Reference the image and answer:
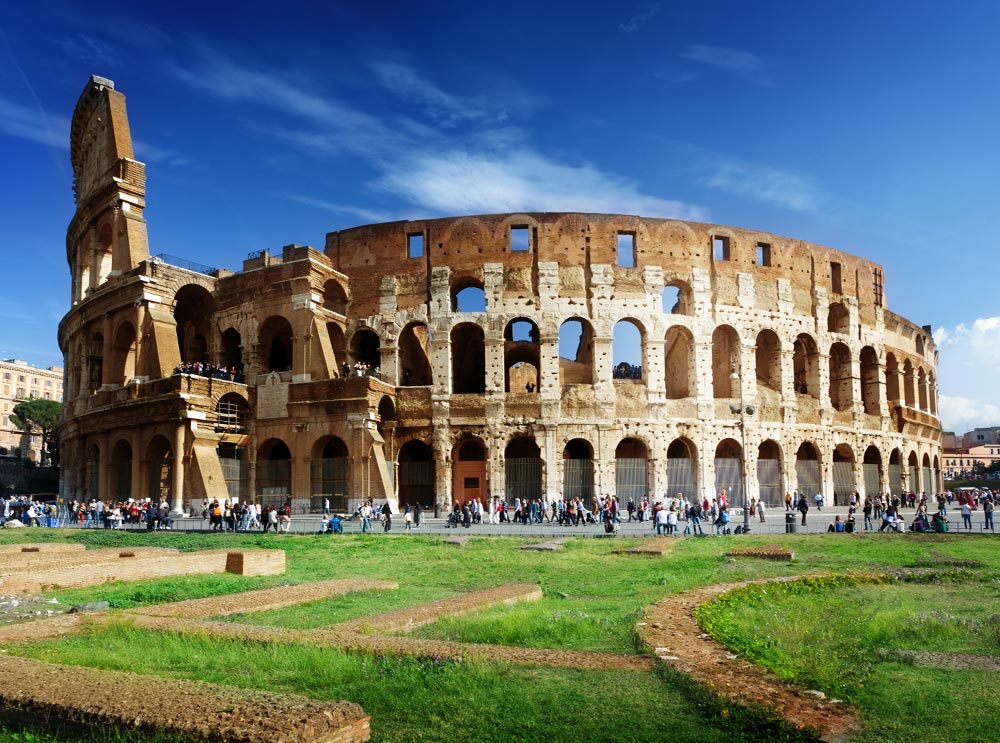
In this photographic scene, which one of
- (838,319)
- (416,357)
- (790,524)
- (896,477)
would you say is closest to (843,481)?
(896,477)

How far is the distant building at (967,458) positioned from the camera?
328ft

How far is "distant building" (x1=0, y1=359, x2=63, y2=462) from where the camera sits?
87875 mm

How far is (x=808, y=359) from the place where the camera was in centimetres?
3766

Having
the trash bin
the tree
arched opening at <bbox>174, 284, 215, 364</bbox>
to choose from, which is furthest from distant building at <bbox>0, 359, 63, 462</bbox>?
the trash bin

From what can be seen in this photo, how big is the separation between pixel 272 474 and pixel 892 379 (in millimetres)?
31567

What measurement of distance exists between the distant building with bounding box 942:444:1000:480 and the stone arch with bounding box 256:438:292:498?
8989cm

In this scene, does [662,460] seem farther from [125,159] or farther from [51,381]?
[51,381]

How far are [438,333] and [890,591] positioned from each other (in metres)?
23.9

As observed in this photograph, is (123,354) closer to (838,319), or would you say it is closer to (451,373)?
(451,373)

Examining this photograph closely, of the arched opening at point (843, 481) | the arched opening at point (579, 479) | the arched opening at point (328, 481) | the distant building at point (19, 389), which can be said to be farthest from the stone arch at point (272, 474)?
the distant building at point (19, 389)

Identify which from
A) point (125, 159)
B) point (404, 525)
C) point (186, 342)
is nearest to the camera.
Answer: point (404, 525)

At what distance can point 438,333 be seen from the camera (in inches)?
1328

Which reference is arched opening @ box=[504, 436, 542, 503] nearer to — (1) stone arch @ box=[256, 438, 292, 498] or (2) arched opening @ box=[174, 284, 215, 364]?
(1) stone arch @ box=[256, 438, 292, 498]

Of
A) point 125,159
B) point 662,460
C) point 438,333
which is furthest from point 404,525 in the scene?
point 125,159
